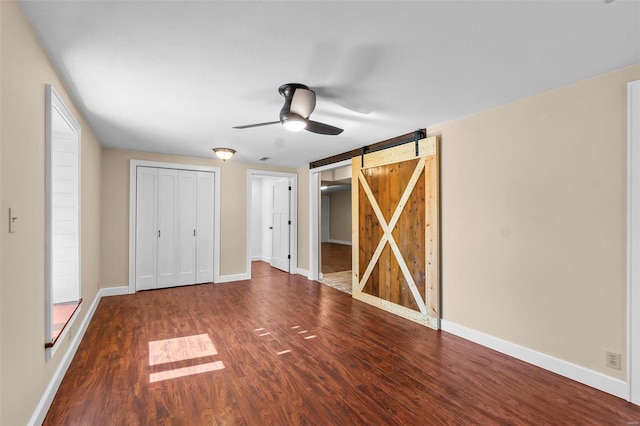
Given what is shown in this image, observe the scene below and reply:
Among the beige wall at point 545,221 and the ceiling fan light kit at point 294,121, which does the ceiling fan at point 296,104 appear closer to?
the ceiling fan light kit at point 294,121

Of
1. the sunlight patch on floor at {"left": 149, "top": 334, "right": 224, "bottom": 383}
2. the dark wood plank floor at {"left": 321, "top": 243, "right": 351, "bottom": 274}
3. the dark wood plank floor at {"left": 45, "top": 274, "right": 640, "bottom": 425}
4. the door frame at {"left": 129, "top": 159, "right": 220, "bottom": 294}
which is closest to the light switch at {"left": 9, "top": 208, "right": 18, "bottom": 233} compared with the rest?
the dark wood plank floor at {"left": 45, "top": 274, "right": 640, "bottom": 425}

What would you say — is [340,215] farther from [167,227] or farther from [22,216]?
[22,216]

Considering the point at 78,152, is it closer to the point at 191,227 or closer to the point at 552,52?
the point at 191,227

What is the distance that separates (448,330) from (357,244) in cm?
187

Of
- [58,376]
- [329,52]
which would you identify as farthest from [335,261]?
[329,52]

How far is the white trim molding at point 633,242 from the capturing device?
2.12 meters

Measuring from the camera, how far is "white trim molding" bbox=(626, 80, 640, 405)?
212 cm

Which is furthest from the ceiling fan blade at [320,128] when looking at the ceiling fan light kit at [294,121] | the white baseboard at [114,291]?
the white baseboard at [114,291]

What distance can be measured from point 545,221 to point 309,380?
2503mm

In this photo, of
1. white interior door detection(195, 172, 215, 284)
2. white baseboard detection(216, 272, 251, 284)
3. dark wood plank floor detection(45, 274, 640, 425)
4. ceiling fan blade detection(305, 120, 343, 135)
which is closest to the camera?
dark wood plank floor detection(45, 274, 640, 425)

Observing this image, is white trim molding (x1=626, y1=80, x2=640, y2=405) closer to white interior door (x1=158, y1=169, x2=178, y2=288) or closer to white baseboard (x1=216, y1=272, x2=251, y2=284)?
white baseboard (x1=216, y1=272, x2=251, y2=284)

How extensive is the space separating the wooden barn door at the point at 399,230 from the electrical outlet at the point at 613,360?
4.93ft

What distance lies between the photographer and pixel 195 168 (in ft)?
18.4

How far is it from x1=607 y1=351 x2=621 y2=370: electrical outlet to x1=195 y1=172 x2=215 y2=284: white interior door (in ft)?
18.6
